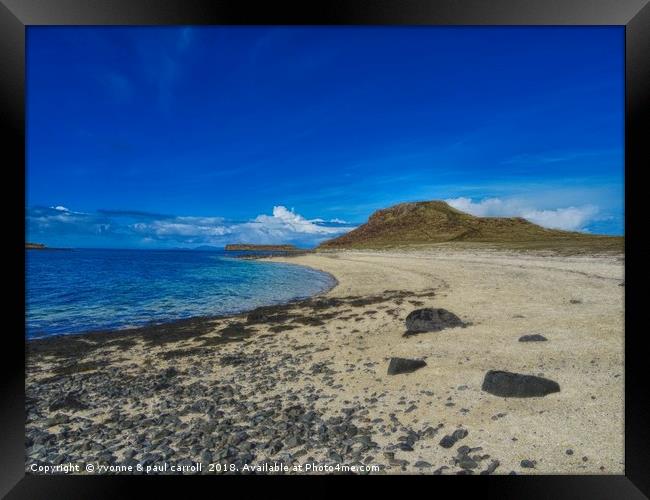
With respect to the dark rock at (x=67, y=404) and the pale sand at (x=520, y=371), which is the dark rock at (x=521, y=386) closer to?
the pale sand at (x=520, y=371)

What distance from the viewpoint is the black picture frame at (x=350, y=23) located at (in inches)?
129

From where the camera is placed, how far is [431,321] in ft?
31.3

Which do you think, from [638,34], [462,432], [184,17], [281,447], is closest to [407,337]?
[462,432]

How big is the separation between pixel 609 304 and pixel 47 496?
14552 mm

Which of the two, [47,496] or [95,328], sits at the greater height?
[47,496]

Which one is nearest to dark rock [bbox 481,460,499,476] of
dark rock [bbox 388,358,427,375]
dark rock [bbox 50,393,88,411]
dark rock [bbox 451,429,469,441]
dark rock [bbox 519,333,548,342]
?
A: dark rock [bbox 451,429,469,441]

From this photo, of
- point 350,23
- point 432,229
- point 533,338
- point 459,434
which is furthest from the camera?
point 432,229

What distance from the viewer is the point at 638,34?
11.2ft

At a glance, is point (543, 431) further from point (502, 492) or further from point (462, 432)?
point (502, 492)

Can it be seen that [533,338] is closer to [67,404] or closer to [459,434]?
[459,434]

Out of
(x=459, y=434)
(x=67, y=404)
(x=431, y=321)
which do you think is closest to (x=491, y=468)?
(x=459, y=434)

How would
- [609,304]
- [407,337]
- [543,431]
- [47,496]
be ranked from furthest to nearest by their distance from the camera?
[609,304] < [407,337] < [543,431] < [47,496]

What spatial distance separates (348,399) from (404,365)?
1.60 m

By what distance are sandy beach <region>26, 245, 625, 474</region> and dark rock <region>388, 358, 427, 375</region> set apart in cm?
15
